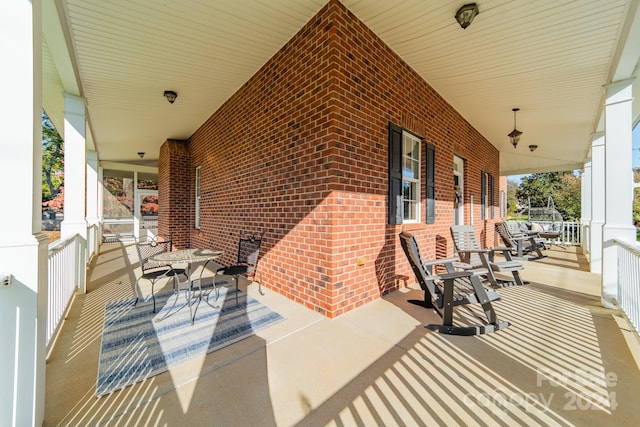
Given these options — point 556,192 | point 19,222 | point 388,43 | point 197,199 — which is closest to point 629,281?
point 388,43

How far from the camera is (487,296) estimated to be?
2.59 meters

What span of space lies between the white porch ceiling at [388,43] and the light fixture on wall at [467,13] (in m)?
0.07

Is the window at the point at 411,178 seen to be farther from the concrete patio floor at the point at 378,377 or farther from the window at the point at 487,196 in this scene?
the window at the point at 487,196

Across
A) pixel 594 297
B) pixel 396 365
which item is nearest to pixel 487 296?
pixel 396 365

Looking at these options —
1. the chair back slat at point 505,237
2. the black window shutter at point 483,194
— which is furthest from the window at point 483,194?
the chair back slat at point 505,237

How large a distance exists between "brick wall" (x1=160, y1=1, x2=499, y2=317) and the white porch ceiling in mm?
302

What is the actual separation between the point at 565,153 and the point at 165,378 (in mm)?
11977

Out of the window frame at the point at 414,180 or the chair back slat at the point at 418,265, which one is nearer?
the chair back slat at the point at 418,265

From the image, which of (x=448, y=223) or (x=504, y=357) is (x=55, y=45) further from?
(x=448, y=223)

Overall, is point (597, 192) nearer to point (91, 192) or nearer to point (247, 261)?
point (247, 261)

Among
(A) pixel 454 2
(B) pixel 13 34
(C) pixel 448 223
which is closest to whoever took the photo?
(B) pixel 13 34

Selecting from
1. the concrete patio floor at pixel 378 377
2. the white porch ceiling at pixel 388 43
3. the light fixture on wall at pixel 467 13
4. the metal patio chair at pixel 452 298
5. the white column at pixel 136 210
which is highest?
→ the white porch ceiling at pixel 388 43

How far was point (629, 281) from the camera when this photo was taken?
9.00 ft

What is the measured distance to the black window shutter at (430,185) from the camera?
→ 433cm
